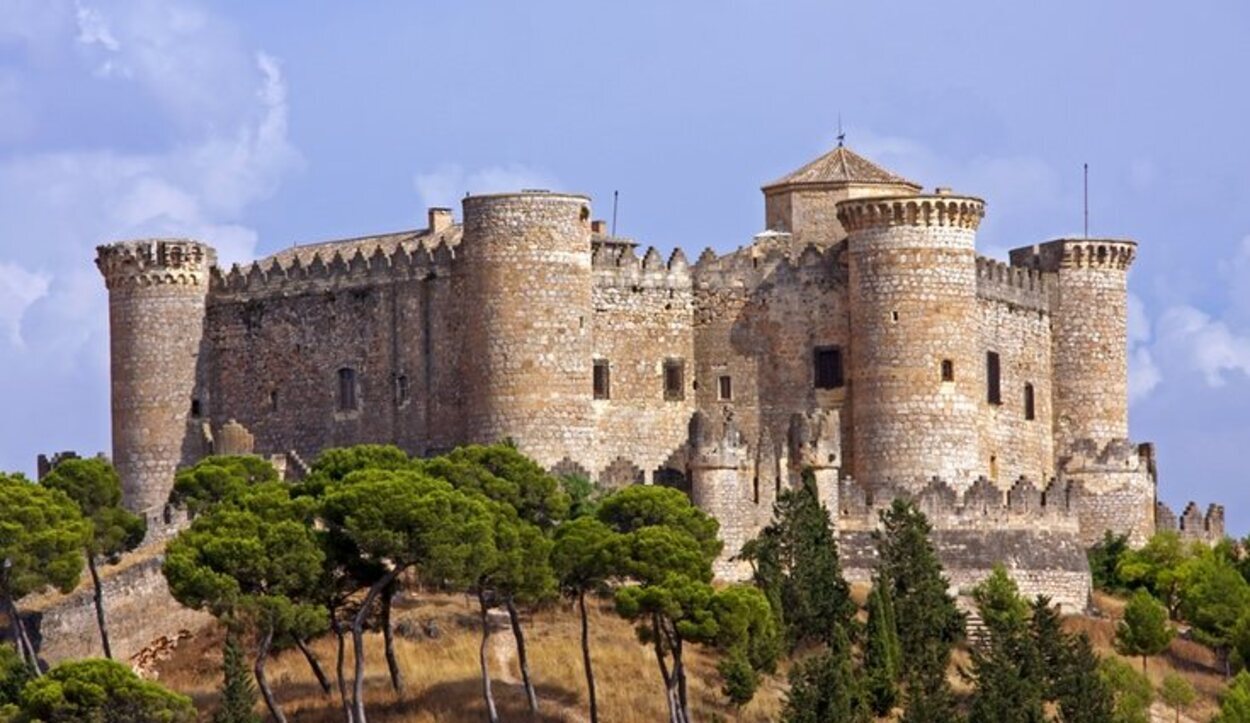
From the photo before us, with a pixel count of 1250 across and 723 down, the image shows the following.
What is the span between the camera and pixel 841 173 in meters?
103

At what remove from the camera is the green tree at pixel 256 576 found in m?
83.2

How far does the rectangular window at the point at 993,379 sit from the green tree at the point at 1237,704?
425 inches

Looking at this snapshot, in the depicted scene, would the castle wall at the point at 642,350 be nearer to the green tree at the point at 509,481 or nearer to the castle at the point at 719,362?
the castle at the point at 719,362

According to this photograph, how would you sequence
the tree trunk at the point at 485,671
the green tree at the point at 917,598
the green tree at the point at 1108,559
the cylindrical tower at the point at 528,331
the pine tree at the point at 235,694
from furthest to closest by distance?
1. the green tree at the point at 1108,559
2. the cylindrical tower at the point at 528,331
3. the green tree at the point at 917,598
4. the tree trunk at the point at 485,671
5. the pine tree at the point at 235,694

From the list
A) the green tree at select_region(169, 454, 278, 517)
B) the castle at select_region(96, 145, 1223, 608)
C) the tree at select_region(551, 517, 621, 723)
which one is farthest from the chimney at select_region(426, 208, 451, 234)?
the tree at select_region(551, 517, 621, 723)

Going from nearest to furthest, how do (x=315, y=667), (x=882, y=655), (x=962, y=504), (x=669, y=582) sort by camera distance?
(x=669, y=582)
(x=315, y=667)
(x=882, y=655)
(x=962, y=504)

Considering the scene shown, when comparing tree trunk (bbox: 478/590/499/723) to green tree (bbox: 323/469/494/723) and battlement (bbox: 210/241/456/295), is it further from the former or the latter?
battlement (bbox: 210/241/456/295)

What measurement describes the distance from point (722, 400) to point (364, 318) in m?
8.80

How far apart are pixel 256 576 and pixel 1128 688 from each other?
20290 millimetres

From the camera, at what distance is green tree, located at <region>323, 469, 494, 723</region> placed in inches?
3300

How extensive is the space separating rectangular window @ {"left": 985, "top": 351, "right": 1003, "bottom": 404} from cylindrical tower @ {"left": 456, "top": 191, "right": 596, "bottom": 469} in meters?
9.61

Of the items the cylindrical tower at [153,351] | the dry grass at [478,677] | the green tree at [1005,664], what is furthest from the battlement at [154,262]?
the green tree at [1005,664]

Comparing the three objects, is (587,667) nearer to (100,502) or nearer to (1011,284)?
(100,502)

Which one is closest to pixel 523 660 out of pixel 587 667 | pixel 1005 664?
pixel 587 667
